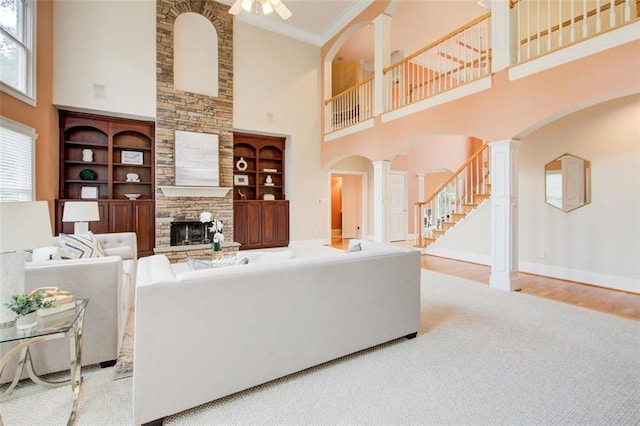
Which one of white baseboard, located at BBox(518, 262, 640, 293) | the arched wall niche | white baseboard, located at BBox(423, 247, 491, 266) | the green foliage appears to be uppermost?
the arched wall niche

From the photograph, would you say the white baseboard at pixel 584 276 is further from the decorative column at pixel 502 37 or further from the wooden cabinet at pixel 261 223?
the wooden cabinet at pixel 261 223

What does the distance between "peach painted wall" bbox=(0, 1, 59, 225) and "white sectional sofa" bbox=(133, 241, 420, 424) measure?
4.18m

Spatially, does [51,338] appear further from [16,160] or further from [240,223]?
[240,223]

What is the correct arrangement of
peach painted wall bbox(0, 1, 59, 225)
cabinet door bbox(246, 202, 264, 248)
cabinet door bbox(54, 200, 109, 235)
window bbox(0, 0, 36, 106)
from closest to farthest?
window bbox(0, 0, 36, 106)
peach painted wall bbox(0, 1, 59, 225)
cabinet door bbox(54, 200, 109, 235)
cabinet door bbox(246, 202, 264, 248)

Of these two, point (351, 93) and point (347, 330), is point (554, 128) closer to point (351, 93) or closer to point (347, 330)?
point (351, 93)

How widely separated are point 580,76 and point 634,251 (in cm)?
258

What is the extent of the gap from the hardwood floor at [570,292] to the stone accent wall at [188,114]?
188 inches

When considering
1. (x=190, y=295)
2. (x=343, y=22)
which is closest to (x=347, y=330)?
(x=190, y=295)

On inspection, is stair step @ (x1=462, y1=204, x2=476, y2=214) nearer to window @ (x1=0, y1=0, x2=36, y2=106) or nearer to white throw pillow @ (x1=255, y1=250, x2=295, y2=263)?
white throw pillow @ (x1=255, y1=250, x2=295, y2=263)

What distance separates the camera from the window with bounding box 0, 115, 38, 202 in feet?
12.3

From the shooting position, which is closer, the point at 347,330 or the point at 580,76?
the point at 347,330

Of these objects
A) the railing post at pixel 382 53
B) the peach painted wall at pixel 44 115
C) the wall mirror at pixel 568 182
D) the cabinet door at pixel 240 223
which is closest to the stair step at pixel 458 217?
the wall mirror at pixel 568 182

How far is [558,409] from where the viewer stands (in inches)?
69.7

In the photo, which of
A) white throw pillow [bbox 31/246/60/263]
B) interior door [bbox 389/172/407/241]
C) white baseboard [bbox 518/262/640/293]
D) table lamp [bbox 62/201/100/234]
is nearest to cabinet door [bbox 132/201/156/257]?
table lamp [bbox 62/201/100/234]
